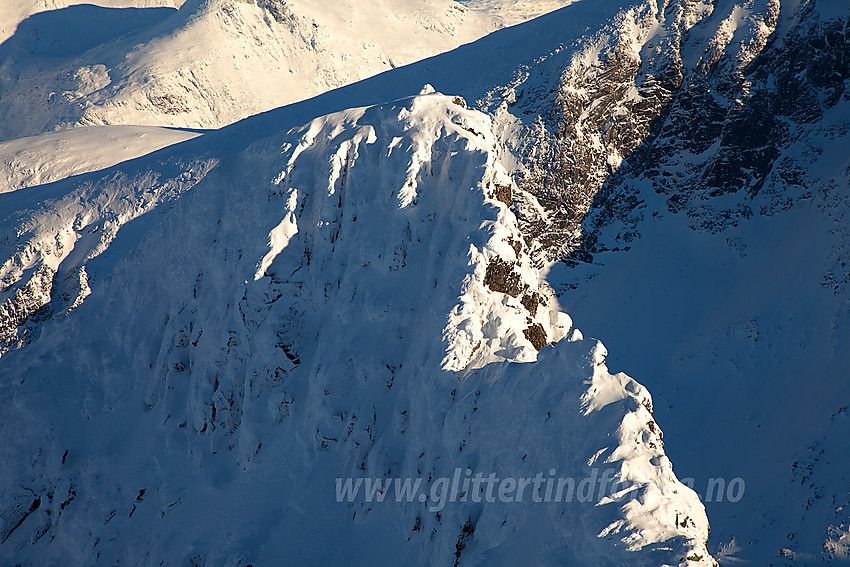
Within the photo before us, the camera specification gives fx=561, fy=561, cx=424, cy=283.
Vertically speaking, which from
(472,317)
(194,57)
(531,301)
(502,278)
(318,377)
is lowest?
(318,377)

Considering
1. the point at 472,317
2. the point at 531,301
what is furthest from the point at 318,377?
the point at 531,301

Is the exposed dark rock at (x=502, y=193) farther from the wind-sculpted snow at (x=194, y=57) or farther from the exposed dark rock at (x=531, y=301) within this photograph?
the wind-sculpted snow at (x=194, y=57)

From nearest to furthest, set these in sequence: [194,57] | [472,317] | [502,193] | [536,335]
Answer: [472,317] → [536,335] → [502,193] → [194,57]

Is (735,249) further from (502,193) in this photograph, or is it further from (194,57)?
(194,57)

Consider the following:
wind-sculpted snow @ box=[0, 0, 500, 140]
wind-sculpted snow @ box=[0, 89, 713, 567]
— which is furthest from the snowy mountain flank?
wind-sculpted snow @ box=[0, 0, 500, 140]

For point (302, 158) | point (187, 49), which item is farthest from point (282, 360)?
point (187, 49)

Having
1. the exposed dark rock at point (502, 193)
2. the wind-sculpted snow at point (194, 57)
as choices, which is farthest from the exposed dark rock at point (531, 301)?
the wind-sculpted snow at point (194, 57)
